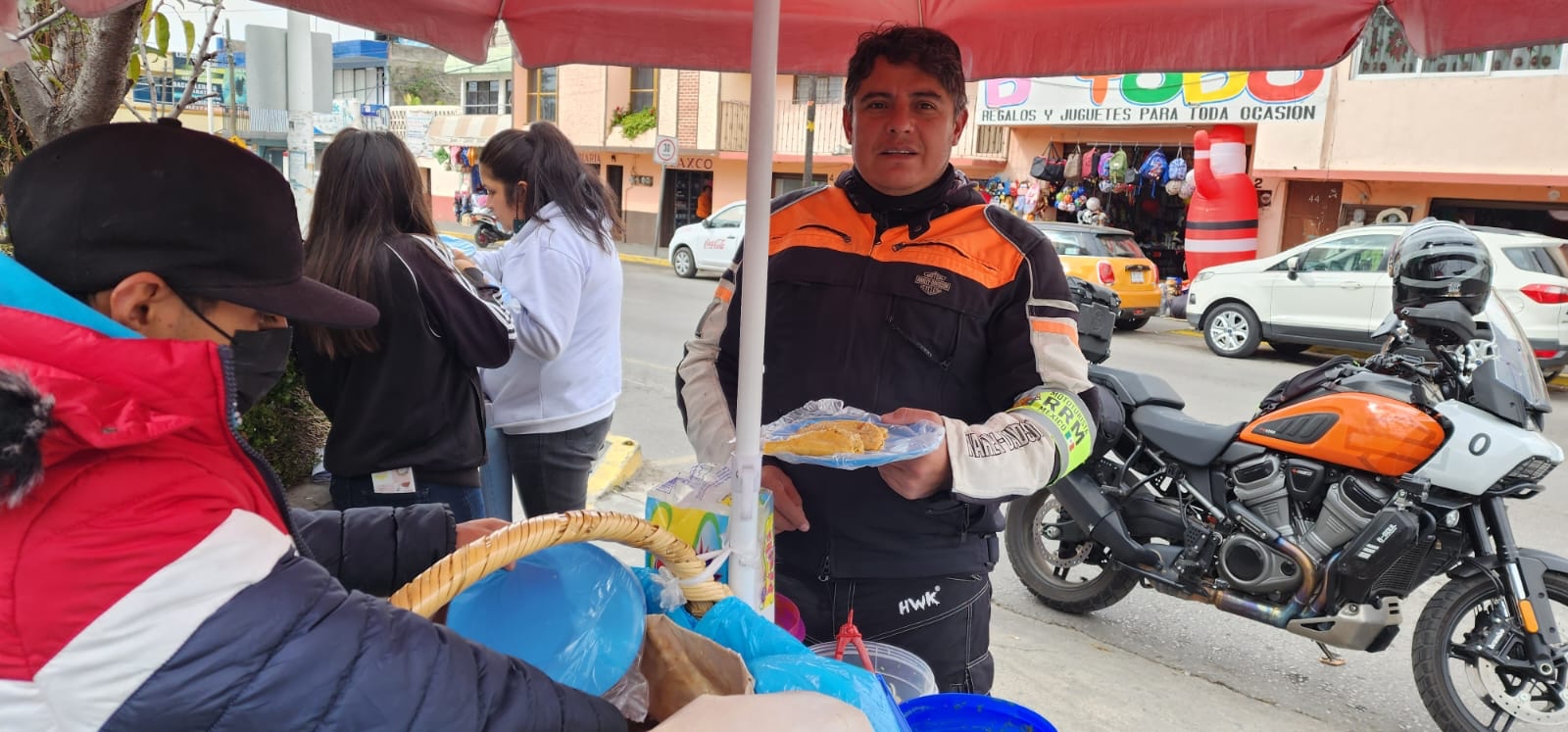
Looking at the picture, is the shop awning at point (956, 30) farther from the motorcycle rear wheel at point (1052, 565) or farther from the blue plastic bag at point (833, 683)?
the motorcycle rear wheel at point (1052, 565)

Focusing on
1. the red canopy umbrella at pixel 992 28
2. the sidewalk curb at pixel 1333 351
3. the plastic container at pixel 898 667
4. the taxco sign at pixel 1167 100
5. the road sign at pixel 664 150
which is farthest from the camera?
the road sign at pixel 664 150

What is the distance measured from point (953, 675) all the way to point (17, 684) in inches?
62.3

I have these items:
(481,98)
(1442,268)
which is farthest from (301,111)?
(481,98)

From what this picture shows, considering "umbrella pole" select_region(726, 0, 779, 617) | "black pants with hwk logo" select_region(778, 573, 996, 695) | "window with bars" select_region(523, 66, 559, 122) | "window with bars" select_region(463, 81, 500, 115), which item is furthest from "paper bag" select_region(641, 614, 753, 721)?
"window with bars" select_region(463, 81, 500, 115)

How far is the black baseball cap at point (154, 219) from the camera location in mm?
984

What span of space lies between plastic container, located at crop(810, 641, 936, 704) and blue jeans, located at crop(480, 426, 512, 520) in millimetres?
1891

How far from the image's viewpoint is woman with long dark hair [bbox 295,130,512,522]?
2.51 metres

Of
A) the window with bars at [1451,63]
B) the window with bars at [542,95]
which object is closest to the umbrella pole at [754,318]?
the window with bars at [1451,63]

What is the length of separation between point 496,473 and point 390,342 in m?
0.91

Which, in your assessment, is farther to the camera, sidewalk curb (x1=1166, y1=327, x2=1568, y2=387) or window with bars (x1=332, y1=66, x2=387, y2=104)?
window with bars (x1=332, y1=66, x2=387, y2=104)

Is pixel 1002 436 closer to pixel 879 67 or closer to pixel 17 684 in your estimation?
pixel 879 67

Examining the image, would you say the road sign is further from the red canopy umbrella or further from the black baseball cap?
the black baseball cap

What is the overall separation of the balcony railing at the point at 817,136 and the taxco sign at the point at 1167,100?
122 cm

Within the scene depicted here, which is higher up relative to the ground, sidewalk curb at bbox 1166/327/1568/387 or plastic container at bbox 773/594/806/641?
plastic container at bbox 773/594/806/641
